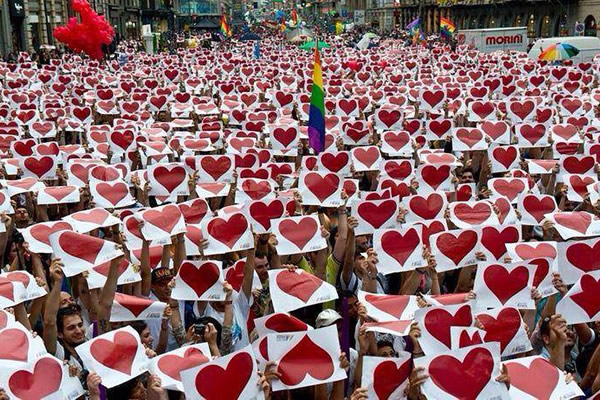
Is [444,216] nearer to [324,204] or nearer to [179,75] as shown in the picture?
[324,204]

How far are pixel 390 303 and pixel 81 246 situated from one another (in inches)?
96.5

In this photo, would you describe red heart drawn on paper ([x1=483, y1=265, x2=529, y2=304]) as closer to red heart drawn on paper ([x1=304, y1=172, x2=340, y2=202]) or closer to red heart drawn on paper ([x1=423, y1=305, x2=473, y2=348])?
red heart drawn on paper ([x1=423, y1=305, x2=473, y2=348])

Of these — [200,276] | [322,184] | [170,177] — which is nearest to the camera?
[200,276]

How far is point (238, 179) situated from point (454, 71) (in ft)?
55.1

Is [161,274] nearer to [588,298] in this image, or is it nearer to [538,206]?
[588,298]

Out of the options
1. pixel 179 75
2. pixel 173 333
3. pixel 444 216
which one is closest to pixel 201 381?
pixel 173 333

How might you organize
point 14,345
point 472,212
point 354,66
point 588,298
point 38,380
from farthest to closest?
point 354,66 < point 472,212 < point 588,298 < point 14,345 < point 38,380

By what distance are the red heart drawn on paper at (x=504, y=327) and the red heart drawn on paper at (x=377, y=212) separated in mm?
2399

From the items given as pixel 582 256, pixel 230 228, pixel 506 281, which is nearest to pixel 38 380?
pixel 230 228

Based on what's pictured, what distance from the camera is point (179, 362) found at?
498 centimetres

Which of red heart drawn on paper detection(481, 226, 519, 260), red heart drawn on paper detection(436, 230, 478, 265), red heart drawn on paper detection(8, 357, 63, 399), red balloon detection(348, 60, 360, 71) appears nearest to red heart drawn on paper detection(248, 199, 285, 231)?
red heart drawn on paper detection(436, 230, 478, 265)

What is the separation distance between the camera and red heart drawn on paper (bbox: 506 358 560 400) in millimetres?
4793

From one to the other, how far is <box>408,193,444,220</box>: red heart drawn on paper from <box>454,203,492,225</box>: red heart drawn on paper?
0.30m

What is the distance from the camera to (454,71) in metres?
25.4
